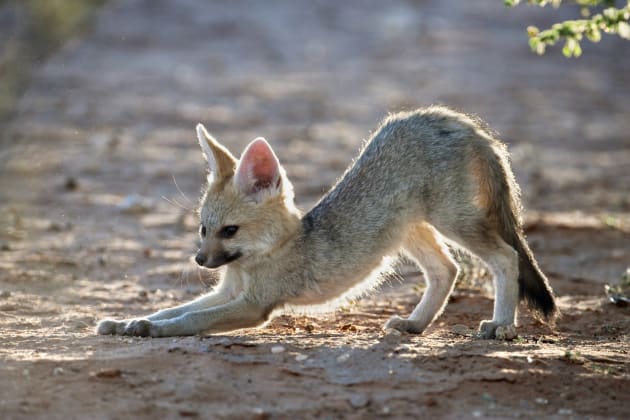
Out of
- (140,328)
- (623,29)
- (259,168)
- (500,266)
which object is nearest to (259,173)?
(259,168)

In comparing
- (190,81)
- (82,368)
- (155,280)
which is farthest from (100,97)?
(82,368)

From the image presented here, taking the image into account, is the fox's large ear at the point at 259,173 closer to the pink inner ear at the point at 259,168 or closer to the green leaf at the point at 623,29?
the pink inner ear at the point at 259,168

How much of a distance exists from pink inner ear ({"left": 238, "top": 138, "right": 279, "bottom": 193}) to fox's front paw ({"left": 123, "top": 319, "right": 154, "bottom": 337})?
41.8 inches

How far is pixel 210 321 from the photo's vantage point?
580 cm

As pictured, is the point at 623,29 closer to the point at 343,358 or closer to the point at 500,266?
the point at 500,266

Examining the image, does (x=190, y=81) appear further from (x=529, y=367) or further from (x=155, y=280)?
(x=529, y=367)

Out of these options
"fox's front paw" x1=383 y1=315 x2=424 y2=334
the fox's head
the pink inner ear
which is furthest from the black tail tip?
the pink inner ear

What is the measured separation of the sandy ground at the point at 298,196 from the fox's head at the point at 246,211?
1.81ft

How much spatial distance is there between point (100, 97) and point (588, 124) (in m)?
9.16

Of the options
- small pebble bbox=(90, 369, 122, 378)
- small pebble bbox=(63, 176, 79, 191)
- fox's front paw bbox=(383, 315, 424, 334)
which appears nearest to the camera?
small pebble bbox=(90, 369, 122, 378)

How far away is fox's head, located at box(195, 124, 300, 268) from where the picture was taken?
235 inches

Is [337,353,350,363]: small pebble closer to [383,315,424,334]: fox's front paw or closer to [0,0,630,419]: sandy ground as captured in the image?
[0,0,630,419]: sandy ground

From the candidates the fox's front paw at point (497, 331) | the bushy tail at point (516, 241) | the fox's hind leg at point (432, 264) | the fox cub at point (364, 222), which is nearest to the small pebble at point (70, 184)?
the fox cub at point (364, 222)

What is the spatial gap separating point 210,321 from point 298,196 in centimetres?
596
